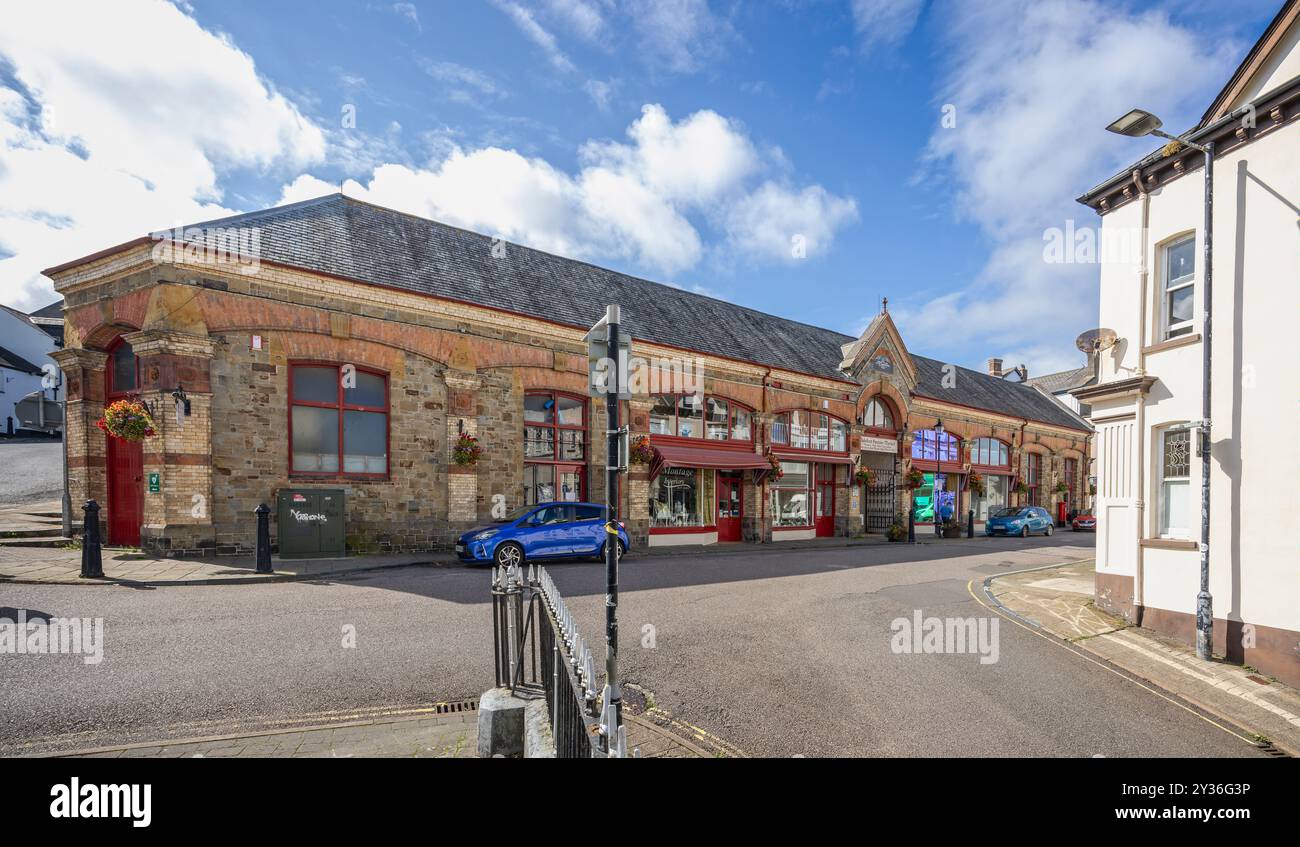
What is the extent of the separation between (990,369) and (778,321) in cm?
2695

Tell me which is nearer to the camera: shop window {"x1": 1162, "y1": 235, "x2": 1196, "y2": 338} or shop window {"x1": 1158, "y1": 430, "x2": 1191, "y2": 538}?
shop window {"x1": 1158, "y1": 430, "x2": 1191, "y2": 538}

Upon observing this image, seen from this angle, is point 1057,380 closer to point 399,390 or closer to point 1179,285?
point 1179,285

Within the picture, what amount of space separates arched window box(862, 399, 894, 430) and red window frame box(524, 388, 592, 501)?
1419 centimetres

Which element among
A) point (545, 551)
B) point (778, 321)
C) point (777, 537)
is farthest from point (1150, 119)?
point (778, 321)

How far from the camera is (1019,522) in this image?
27750mm

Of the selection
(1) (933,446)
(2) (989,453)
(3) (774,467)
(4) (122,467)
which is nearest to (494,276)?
(4) (122,467)

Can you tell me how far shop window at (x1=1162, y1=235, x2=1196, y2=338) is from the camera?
866cm

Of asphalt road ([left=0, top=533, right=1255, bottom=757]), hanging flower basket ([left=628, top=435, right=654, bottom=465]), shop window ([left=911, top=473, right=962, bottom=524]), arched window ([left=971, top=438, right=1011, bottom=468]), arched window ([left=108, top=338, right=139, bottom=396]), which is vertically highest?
arched window ([left=108, top=338, right=139, bottom=396])

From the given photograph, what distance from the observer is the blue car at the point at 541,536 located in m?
12.8

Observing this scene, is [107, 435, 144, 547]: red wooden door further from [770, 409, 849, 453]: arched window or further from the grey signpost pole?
[770, 409, 849, 453]: arched window

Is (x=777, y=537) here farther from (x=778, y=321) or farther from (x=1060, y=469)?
(x=1060, y=469)

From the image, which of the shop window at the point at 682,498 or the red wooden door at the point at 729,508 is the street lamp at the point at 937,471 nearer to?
the red wooden door at the point at 729,508

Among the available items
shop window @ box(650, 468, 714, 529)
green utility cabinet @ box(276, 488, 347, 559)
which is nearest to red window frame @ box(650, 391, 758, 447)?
shop window @ box(650, 468, 714, 529)

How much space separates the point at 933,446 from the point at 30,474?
37.4m
